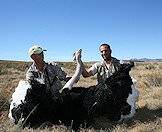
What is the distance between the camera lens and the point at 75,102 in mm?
9336

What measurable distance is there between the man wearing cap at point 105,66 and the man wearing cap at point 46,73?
67 centimetres

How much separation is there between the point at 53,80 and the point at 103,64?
1362mm

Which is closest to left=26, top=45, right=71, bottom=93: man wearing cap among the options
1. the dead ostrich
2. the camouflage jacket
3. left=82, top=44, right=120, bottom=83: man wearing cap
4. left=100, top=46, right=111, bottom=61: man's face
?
the camouflage jacket

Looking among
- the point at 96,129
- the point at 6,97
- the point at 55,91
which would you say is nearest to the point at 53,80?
the point at 55,91

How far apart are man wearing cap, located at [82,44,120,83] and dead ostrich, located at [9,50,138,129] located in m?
0.48

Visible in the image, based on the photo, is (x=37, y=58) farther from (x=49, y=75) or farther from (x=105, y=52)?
(x=105, y=52)

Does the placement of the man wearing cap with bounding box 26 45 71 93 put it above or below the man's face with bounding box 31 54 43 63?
below

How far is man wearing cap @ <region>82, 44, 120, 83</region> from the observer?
10.3 meters

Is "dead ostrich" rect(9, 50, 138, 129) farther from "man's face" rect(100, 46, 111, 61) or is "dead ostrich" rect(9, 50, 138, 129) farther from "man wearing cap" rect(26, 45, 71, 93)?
"man's face" rect(100, 46, 111, 61)

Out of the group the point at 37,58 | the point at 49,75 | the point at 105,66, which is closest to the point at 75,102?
the point at 49,75

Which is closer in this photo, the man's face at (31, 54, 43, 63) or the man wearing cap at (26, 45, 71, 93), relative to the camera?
the man's face at (31, 54, 43, 63)

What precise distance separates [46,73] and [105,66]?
154cm

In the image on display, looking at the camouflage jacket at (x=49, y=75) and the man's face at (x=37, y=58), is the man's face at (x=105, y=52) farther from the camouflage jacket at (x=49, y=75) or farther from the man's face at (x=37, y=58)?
the man's face at (x=37, y=58)

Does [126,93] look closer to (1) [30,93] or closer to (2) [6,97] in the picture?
(1) [30,93]
